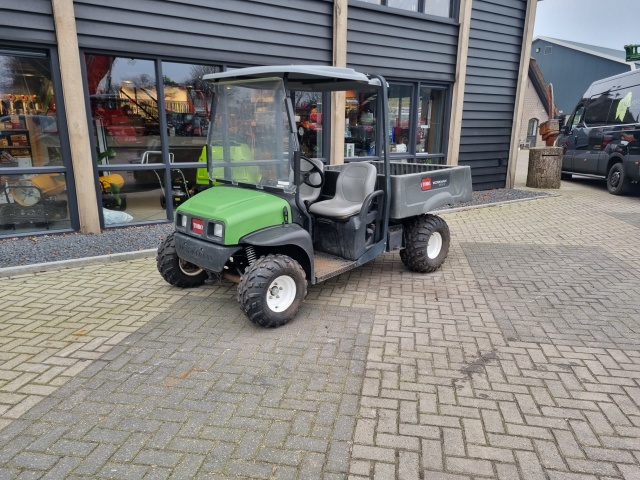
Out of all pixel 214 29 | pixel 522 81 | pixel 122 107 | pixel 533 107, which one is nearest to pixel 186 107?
pixel 122 107

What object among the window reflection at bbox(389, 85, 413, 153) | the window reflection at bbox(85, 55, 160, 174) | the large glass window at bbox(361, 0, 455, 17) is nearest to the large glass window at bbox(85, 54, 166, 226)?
the window reflection at bbox(85, 55, 160, 174)

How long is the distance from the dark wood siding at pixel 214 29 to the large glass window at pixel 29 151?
81 centimetres

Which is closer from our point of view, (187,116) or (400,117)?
(187,116)

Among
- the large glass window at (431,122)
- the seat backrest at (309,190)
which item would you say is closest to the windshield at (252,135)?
the seat backrest at (309,190)

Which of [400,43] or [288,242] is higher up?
[400,43]

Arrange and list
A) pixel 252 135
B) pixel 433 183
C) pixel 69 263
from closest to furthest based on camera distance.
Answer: pixel 252 135
pixel 433 183
pixel 69 263

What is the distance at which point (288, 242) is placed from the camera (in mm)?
3711

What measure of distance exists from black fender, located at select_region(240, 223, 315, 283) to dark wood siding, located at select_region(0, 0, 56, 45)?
4.07 m

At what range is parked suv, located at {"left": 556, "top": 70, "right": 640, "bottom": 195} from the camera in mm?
10188

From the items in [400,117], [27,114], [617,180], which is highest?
[400,117]

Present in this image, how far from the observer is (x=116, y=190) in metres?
6.54

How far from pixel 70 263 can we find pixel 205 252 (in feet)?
7.92

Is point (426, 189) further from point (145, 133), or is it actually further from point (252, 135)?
point (145, 133)

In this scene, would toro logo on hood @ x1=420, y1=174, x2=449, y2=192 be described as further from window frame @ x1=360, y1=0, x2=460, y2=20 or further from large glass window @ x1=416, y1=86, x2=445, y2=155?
large glass window @ x1=416, y1=86, x2=445, y2=155
